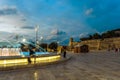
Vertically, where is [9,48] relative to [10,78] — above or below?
above

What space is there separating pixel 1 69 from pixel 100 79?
263 inches

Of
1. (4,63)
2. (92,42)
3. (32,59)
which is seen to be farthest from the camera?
(92,42)

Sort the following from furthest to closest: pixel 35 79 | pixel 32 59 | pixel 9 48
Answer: pixel 9 48, pixel 32 59, pixel 35 79

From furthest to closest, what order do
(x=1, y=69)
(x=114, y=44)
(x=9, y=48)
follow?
(x=114, y=44), (x=9, y=48), (x=1, y=69)

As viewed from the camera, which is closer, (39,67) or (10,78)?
(10,78)

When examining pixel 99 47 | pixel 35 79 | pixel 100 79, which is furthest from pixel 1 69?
pixel 99 47

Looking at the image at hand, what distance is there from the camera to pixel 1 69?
15.4m

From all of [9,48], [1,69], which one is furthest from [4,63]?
[9,48]

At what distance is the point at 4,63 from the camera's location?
55.7 feet

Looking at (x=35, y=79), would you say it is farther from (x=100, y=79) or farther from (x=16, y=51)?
(x=16, y=51)

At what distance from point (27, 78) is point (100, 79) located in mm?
3928

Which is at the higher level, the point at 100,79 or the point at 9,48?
the point at 9,48

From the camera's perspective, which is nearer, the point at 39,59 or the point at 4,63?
the point at 4,63

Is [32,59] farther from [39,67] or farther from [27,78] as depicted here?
[27,78]
